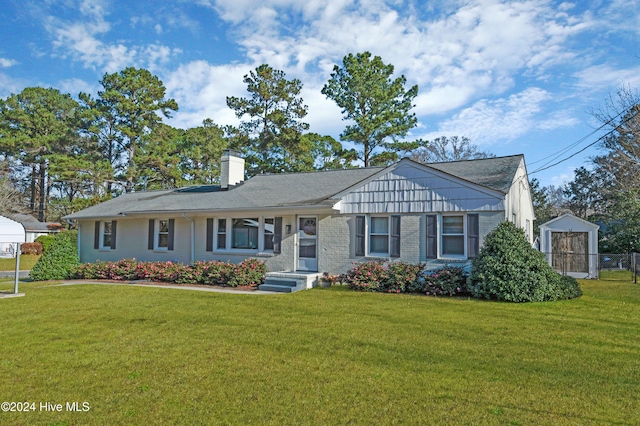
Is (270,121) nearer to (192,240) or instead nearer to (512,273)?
(192,240)

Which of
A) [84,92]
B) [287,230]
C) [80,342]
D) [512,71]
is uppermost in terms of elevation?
[84,92]

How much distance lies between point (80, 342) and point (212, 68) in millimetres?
13875

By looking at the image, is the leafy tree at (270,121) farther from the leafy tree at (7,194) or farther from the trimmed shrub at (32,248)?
the leafy tree at (7,194)

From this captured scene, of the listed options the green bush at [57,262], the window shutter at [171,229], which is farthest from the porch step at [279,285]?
the green bush at [57,262]

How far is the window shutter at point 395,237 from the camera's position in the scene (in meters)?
13.2

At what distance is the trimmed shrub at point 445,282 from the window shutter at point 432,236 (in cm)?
76

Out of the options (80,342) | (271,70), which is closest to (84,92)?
(271,70)

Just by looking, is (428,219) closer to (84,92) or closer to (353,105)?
(353,105)

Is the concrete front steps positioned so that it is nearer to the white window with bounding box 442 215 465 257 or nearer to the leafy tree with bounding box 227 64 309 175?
the white window with bounding box 442 215 465 257

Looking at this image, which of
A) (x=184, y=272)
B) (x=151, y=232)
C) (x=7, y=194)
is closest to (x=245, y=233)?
(x=184, y=272)

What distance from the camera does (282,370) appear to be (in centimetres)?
512

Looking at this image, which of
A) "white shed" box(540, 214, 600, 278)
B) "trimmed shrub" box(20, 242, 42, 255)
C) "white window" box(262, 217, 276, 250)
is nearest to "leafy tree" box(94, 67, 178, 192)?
"trimmed shrub" box(20, 242, 42, 255)

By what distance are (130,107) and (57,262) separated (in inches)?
948

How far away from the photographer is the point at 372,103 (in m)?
30.6
